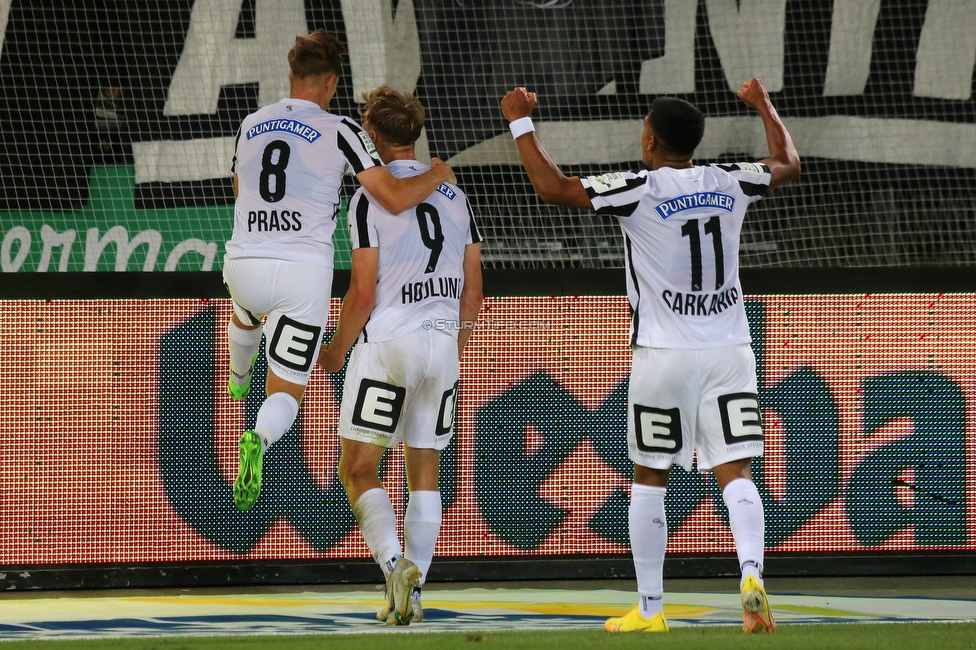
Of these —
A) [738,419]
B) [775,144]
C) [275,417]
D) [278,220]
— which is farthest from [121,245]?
[738,419]

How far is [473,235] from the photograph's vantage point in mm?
4520

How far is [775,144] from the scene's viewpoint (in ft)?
14.2

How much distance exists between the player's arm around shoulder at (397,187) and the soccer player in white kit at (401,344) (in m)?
0.05

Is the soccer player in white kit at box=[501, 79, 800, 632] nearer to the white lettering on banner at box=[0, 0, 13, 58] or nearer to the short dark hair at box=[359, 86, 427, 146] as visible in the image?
the short dark hair at box=[359, 86, 427, 146]

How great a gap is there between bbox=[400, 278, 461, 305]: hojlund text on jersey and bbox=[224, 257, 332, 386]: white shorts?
1.58 ft

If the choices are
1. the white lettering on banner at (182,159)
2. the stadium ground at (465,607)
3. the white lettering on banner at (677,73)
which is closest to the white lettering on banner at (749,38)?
the white lettering on banner at (677,73)

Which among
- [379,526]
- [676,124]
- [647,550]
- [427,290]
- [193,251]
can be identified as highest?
[193,251]

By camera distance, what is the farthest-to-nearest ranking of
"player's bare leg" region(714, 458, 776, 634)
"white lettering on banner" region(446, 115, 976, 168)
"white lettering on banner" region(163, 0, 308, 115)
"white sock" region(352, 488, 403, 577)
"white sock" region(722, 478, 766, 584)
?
"white lettering on banner" region(446, 115, 976, 168) → "white lettering on banner" region(163, 0, 308, 115) → "white sock" region(352, 488, 403, 577) → "white sock" region(722, 478, 766, 584) → "player's bare leg" region(714, 458, 776, 634)

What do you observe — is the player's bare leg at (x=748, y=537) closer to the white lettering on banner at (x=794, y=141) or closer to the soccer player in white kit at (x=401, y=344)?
the soccer player in white kit at (x=401, y=344)

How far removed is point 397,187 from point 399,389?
0.72 m

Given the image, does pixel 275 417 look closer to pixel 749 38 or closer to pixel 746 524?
pixel 746 524

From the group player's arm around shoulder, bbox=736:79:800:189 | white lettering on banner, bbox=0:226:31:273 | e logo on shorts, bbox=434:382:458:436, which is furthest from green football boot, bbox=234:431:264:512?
white lettering on banner, bbox=0:226:31:273

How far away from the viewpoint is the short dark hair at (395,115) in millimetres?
4395

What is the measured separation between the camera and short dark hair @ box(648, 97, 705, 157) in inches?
156
